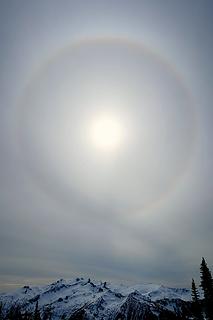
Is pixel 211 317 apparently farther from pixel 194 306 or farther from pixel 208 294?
pixel 194 306

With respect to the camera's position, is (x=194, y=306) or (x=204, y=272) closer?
(x=204, y=272)

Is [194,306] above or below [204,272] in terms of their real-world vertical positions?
below

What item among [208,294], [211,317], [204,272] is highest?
[204,272]

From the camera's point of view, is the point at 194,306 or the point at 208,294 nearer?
the point at 208,294

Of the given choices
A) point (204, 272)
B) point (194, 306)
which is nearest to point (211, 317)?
point (204, 272)

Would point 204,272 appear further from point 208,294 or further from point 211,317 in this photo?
point 211,317

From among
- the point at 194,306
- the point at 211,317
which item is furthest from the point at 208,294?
the point at 194,306
